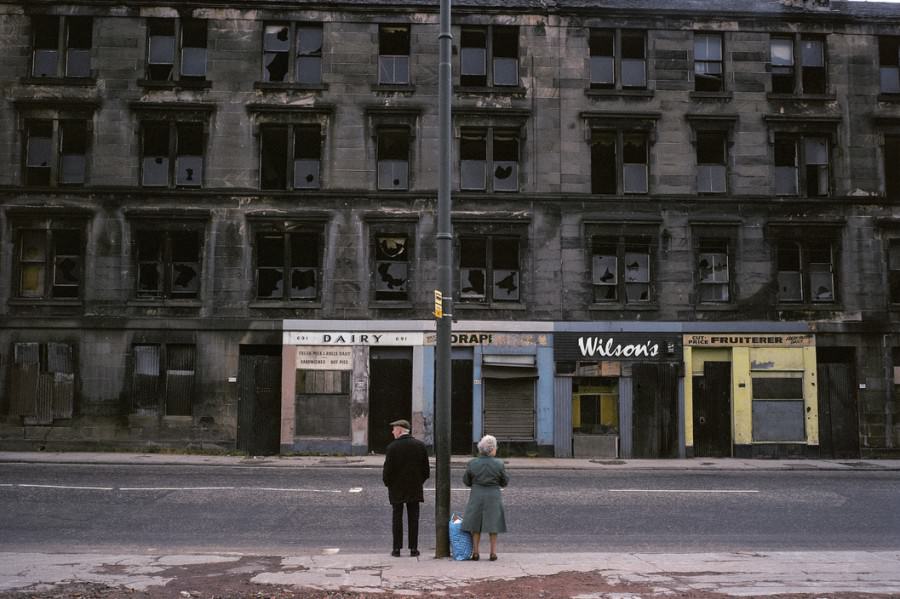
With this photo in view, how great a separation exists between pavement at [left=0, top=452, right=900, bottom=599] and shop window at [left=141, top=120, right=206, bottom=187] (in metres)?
16.6

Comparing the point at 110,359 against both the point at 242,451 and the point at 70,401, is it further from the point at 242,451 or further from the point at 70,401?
the point at 242,451

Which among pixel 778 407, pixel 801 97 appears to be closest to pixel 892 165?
pixel 801 97

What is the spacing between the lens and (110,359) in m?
24.2

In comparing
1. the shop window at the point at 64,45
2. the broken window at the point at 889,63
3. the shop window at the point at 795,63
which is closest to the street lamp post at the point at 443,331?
the shop window at the point at 64,45

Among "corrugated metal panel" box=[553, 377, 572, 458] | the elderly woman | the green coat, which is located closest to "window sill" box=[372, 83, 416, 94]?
"corrugated metal panel" box=[553, 377, 572, 458]

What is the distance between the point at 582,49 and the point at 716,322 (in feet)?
32.9

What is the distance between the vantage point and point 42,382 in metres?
24.0

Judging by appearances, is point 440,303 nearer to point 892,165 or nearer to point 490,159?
point 490,159

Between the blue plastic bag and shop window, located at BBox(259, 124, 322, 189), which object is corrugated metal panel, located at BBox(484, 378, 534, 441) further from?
the blue plastic bag

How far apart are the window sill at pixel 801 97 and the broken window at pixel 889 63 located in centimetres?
218

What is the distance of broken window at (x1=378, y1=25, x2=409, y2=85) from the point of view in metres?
25.5

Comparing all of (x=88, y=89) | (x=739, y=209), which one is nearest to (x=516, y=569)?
(x=739, y=209)

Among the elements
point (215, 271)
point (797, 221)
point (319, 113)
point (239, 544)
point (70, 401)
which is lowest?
point (239, 544)

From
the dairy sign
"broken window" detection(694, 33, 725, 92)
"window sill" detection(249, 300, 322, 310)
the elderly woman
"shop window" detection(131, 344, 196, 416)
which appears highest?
"broken window" detection(694, 33, 725, 92)
